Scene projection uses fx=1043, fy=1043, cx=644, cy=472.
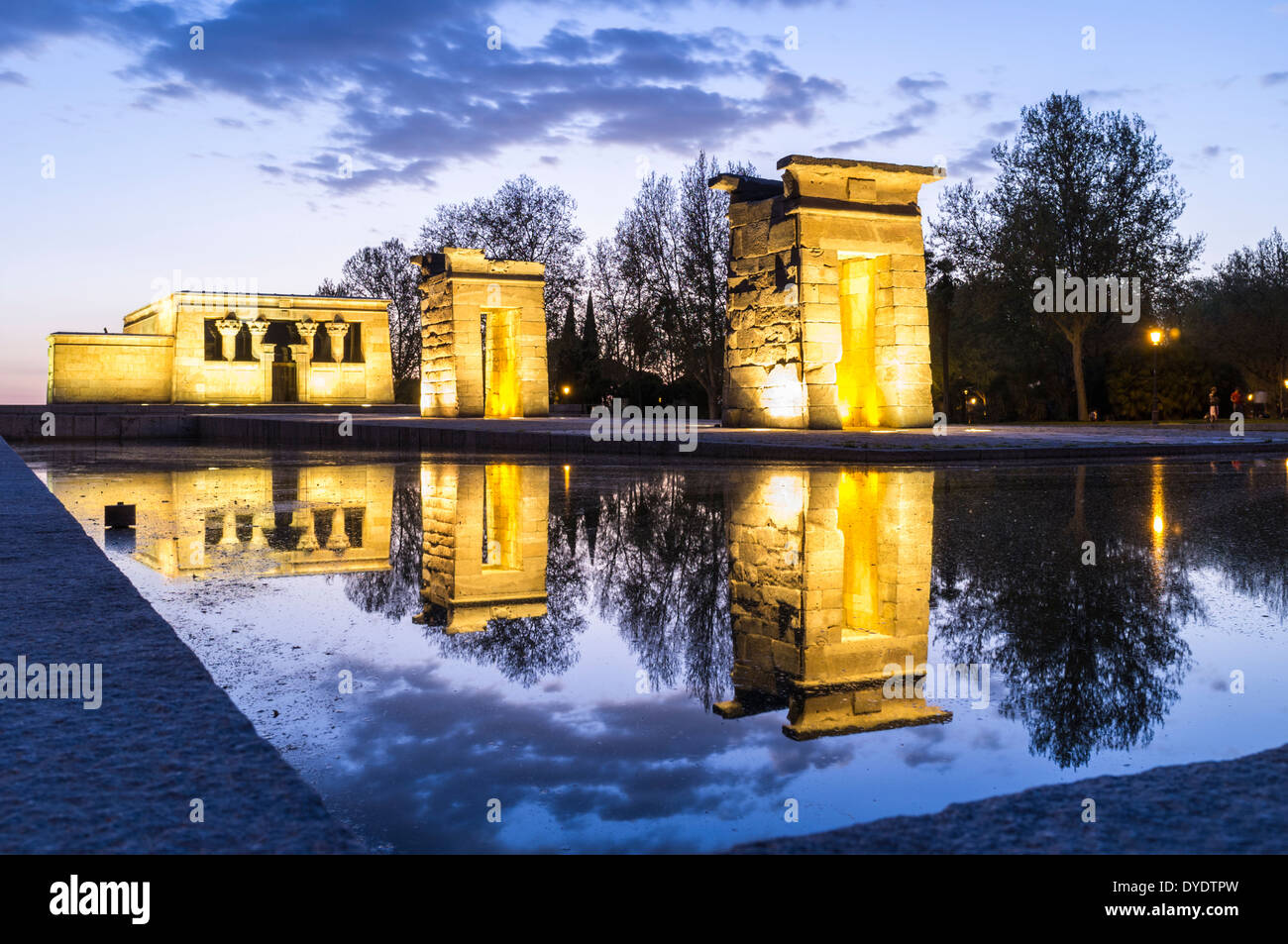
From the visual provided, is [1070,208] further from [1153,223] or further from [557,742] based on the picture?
[557,742]

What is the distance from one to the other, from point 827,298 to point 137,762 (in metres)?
19.2

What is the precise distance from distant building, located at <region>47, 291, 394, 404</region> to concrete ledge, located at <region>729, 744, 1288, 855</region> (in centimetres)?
5130

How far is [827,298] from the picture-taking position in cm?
2047

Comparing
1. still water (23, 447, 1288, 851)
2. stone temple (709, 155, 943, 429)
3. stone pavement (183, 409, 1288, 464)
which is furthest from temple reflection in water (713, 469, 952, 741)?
stone temple (709, 155, 943, 429)

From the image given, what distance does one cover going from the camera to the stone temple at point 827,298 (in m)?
20.4

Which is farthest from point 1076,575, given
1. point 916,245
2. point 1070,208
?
point 1070,208

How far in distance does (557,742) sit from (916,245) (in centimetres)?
2031

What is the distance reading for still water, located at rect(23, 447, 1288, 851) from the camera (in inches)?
96.7

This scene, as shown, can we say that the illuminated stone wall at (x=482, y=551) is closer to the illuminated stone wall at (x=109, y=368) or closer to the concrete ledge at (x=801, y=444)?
the concrete ledge at (x=801, y=444)

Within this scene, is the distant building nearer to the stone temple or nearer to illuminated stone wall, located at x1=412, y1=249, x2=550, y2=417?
illuminated stone wall, located at x1=412, y1=249, x2=550, y2=417

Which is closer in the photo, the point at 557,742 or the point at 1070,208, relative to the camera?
the point at 557,742

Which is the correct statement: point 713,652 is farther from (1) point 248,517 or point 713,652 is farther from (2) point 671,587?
(1) point 248,517
